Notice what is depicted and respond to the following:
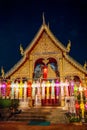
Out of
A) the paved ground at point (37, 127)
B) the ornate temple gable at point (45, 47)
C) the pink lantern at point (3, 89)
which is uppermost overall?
the ornate temple gable at point (45, 47)

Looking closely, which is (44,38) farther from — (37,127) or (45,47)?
(37,127)

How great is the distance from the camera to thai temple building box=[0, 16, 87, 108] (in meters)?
14.6

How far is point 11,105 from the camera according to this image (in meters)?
13.2

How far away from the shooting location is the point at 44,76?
17.0 metres

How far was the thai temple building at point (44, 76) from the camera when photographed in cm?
1462

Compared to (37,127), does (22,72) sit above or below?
above

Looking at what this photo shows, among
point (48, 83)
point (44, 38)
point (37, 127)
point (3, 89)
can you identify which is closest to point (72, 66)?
point (48, 83)

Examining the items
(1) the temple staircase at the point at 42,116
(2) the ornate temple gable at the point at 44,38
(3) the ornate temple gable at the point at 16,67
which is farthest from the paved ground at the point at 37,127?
(2) the ornate temple gable at the point at 44,38

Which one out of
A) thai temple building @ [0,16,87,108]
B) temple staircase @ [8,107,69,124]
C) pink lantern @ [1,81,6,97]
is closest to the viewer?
temple staircase @ [8,107,69,124]

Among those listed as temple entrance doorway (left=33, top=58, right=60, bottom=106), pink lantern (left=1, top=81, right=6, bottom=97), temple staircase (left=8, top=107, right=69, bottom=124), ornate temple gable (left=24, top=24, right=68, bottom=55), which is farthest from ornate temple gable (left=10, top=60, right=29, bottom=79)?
temple staircase (left=8, top=107, right=69, bottom=124)

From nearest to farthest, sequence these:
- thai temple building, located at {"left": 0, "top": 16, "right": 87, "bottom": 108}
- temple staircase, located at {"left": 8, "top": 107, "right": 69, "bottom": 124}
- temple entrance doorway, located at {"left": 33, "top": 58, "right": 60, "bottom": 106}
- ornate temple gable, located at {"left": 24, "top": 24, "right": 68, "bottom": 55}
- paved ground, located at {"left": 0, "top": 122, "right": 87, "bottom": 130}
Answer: paved ground, located at {"left": 0, "top": 122, "right": 87, "bottom": 130}
temple staircase, located at {"left": 8, "top": 107, "right": 69, "bottom": 124}
temple entrance doorway, located at {"left": 33, "top": 58, "right": 60, "bottom": 106}
thai temple building, located at {"left": 0, "top": 16, "right": 87, "bottom": 108}
ornate temple gable, located at {"left": 24, "top": 24, "right": 68, "bottom": 55}

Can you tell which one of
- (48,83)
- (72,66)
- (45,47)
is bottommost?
(48,83)

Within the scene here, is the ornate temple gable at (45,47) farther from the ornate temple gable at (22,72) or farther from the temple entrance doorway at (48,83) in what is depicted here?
the ornate temple gable at (22,72)

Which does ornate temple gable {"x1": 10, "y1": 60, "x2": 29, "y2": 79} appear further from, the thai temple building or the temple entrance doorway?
the temple entrance doorway
